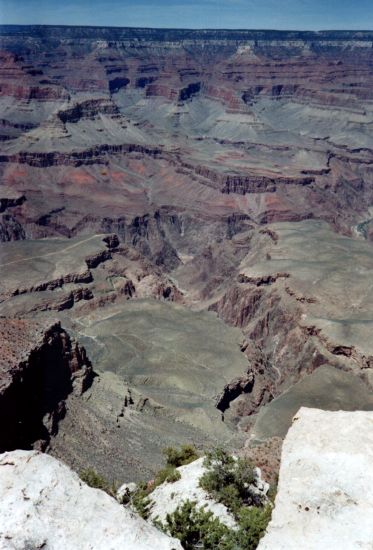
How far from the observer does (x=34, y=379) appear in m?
39.5

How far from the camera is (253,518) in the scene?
79.3 ft

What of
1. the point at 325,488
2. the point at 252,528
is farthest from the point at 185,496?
the point at 325,488

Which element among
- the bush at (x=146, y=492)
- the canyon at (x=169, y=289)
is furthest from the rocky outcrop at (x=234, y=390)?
the bush at (x=146, y=492)

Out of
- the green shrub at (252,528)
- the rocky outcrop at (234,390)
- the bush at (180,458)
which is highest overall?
the green shrub at (252,528)

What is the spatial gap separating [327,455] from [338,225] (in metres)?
121

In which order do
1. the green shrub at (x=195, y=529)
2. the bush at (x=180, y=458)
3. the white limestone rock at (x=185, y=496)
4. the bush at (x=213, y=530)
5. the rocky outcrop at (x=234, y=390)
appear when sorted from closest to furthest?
the bush at (x=213, y=530) → the green shrub at (x=195, y=529) → the white limestone rock at (x=185, y=496) → the bush at (x=180, y=458) → the rocky outcrop at (x=234, y=390)

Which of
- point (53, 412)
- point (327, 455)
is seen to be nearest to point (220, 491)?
point (327, 455)

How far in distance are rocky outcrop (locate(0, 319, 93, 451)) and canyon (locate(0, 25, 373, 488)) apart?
0.45 ft

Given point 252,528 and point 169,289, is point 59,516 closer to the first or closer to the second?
point 252,528

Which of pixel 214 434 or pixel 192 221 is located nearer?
pixel 214 434

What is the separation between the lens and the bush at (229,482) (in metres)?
27.4

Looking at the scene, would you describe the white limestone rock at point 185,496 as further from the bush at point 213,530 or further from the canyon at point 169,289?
the canyon at point 169,289

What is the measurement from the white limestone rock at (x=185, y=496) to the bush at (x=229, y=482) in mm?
400

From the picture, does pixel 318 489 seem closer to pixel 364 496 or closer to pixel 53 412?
pixel 364 496
